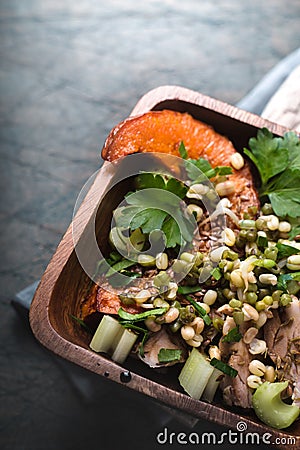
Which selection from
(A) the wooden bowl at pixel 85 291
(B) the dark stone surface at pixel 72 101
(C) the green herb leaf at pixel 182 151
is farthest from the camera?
(B) the dark stone surface at pixel 72 101

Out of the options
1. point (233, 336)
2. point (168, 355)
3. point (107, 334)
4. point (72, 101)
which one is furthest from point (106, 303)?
point (72, 101)

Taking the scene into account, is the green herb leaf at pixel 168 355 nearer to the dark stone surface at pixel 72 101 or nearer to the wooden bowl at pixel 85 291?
the wooden bowl at pixel 85 291

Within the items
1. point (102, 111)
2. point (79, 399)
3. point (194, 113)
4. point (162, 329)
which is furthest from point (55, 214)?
point (162, 329)

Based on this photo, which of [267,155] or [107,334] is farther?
[267,155]

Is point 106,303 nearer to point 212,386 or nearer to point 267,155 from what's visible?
point 212,386

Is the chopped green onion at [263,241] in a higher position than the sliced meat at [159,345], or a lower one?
higher

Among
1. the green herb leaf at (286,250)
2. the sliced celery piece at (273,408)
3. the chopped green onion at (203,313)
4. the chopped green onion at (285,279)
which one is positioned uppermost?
the green herb leaf at (286,250)

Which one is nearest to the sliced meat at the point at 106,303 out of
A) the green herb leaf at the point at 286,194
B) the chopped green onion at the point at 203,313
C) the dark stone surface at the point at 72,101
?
the chopped green onion at the point at 203,313
